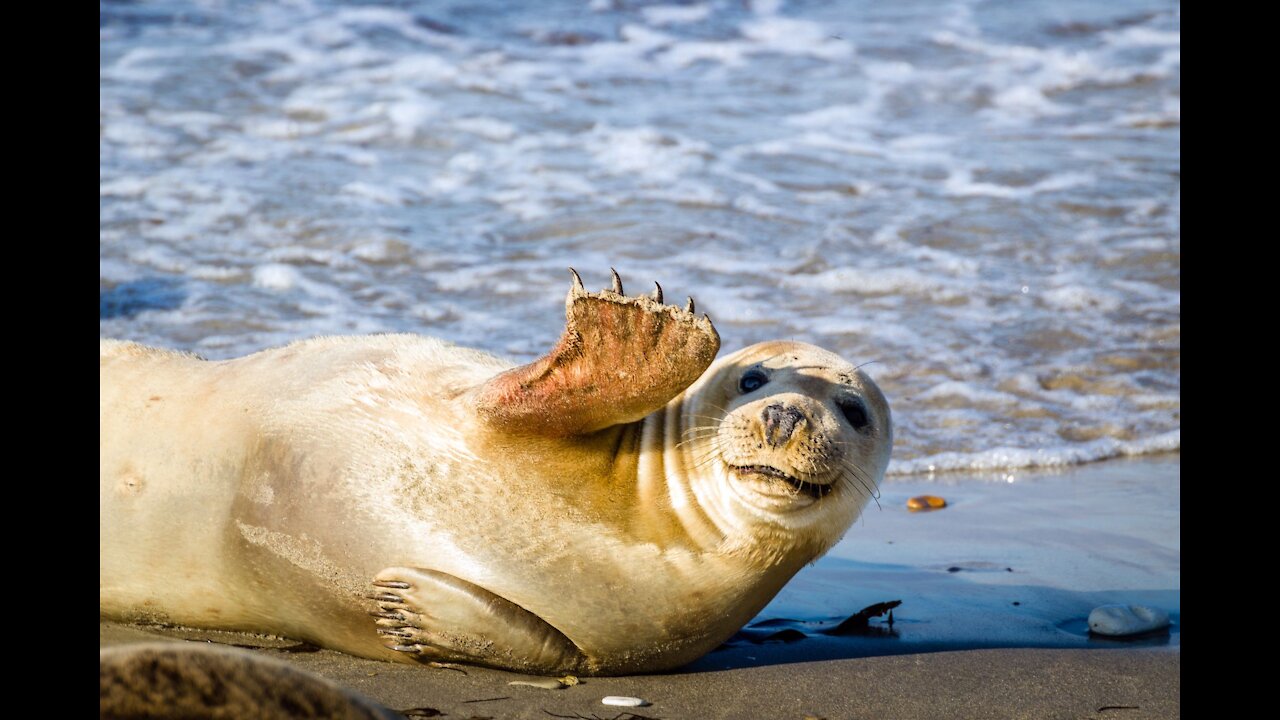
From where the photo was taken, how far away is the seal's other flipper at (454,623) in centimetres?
332

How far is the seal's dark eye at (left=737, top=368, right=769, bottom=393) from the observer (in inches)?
142

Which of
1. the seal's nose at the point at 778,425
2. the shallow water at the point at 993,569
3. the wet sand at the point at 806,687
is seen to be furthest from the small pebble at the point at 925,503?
the seal's nose at the point at 778,425

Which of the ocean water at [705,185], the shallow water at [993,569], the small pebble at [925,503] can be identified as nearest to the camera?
the shallow water at [993,569]

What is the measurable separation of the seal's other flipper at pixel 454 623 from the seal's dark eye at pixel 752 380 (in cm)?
78

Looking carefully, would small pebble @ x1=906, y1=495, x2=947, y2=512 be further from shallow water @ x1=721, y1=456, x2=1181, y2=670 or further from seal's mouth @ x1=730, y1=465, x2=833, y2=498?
seal's mouth @ x1=730, y1=465, x2=833, y2=498

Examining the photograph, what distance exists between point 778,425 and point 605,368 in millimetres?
423

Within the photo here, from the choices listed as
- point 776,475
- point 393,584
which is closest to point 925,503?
point 776,475

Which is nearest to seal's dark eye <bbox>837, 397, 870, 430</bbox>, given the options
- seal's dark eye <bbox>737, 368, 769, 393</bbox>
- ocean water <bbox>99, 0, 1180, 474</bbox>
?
seal's dark eye <bbox>737, 368, 769, 393</bbox>

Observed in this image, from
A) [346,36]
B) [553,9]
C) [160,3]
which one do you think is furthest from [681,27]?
[160,3]

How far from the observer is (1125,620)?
415 cm

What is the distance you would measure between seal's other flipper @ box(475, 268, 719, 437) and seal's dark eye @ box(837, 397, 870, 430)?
537 millimetres

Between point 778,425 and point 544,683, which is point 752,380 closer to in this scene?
point 778,425

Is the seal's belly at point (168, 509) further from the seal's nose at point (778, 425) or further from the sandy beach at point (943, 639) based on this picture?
the seal's nose at point (778, 425)
